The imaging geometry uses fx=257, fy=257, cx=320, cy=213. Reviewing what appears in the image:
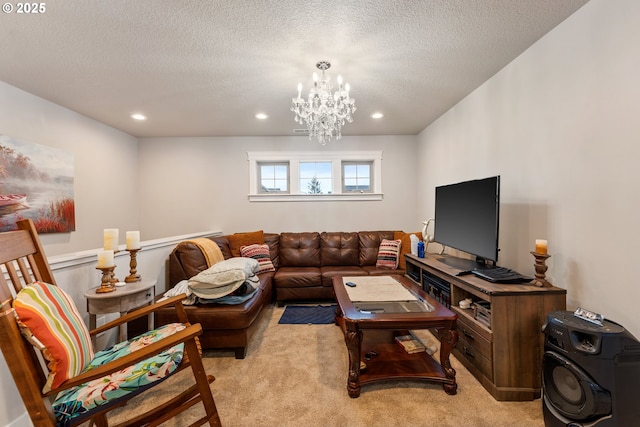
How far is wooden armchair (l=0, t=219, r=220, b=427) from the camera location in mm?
945

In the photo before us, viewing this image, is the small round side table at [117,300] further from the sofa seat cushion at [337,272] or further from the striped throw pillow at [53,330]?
the sofa seat cushion at [337,272]

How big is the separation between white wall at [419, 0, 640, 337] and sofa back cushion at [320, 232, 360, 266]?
194cm

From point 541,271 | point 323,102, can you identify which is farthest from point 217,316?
point 541,271

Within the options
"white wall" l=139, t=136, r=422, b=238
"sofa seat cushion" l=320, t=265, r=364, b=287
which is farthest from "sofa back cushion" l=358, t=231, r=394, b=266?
"white wall" l=139, t=136, r=422, b=238

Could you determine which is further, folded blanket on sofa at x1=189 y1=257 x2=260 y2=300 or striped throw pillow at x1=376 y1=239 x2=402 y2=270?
striped throw pillow at x1=376 y1=239 x2=402 y2=270

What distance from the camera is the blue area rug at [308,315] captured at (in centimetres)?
288

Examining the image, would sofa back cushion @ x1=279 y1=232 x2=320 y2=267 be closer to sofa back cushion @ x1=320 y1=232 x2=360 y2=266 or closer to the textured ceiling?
sofa back cushion @ x1=320 y1=232 x2=360 y2=266

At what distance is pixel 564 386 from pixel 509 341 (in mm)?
373

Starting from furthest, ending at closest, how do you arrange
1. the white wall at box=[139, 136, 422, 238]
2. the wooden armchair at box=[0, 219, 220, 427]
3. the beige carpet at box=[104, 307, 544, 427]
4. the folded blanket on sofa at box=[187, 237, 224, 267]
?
the white wall at box=[139, 136, 422, 238] → the folded blanket on sofa at box=[187, 237, 224, 267] → the beige carpet at box=[104, 307, 544, 427] → the wooden armchair at box=[0, 219, 220, 427]

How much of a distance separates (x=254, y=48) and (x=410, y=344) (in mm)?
2659

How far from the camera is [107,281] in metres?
1.85

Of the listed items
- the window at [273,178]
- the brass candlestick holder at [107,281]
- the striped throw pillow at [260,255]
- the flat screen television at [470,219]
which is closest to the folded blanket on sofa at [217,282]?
the brass candlestick holder at [107,281]

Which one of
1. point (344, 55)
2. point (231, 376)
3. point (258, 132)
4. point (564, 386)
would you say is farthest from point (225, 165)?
point (564, 386)

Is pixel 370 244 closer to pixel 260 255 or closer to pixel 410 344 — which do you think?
pixel 260 255
